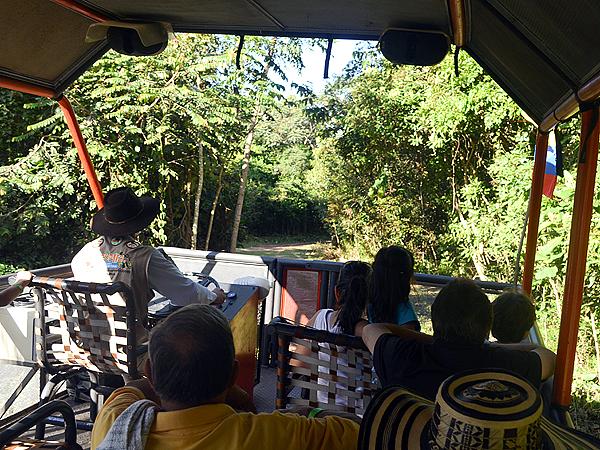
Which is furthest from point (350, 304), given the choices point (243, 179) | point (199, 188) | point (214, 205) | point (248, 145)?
point (243, 179)

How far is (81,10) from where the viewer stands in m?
2.79

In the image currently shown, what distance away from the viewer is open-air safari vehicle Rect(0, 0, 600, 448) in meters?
2.01

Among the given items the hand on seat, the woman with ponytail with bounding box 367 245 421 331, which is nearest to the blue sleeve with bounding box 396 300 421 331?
the woman with ponytail with bounding box 367 245 421 331

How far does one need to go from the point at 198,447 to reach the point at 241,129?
9.40m

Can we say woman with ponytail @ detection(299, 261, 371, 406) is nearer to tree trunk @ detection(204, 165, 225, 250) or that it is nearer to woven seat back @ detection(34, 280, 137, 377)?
woven seat back @ detection(34, 280, 137, 377)

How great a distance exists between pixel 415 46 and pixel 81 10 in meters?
1.63

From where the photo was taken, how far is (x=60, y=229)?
9039 mm

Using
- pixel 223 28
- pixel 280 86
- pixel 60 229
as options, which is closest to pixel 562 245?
pixel 223 28

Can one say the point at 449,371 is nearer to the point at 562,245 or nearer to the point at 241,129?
the point at 562,245

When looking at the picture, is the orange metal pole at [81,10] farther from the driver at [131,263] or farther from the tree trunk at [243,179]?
the tree trunk at [243,179]

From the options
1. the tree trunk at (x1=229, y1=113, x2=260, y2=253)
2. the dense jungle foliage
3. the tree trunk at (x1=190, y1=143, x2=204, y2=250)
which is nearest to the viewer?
the dense jungle foliage

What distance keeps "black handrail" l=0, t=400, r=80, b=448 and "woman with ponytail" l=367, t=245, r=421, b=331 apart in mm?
1215

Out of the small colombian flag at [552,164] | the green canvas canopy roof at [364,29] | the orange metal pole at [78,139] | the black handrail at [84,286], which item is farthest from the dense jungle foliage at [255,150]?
the black handrail at [84,286]

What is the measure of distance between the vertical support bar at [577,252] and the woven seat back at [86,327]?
5.48ft
